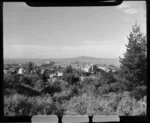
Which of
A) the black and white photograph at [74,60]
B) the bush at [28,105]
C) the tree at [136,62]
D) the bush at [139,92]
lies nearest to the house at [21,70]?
the black and white photograph at [74,60]

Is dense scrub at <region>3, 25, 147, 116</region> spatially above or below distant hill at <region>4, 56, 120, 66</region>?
below

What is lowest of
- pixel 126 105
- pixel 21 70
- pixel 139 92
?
pixel 126 105

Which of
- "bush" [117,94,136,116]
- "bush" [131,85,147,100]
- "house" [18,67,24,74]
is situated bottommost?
"bush" [117,94,136,116]

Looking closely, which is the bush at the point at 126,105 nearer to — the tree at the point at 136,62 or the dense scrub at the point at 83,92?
the dense scrub at the point at 83,92

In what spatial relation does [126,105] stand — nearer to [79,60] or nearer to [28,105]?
[79,60]

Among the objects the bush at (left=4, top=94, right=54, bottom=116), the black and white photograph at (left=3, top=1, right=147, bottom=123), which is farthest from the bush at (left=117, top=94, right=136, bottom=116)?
the bush at (left=4, top=94, right=54, bottom=116)

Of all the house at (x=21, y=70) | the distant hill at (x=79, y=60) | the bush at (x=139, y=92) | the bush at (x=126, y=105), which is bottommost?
the bush at (x=126, y=105)

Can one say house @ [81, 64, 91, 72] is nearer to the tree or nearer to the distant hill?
the distant hill

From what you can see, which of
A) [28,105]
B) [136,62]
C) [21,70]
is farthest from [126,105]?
[21,70]

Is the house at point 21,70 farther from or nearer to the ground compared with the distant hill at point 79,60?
nearer to the ground
